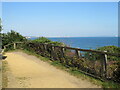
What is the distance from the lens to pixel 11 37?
983 inches

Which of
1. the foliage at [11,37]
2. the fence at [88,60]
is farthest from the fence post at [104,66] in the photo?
the foliage at [11,37]

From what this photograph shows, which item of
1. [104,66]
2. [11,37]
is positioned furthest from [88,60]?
[11,37]

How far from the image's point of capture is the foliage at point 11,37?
24436mm

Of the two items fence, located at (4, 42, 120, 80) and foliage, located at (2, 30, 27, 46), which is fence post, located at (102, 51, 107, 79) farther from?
foliage, located at (2, 30, 27, 46)

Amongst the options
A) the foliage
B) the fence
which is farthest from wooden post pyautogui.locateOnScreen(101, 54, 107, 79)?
the foliage

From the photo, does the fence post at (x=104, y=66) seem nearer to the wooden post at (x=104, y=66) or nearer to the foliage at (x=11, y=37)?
the wooden post at (x=104, y=66)

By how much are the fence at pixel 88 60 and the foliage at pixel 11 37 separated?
510 inches

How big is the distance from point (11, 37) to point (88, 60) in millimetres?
18398

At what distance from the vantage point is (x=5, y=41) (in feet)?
80.1

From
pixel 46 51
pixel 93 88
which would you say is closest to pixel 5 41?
pixel 46 51

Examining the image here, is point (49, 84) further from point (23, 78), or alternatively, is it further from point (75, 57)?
point (75, 57)

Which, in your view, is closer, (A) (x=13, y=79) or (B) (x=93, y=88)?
(B) (x=93, y=88)

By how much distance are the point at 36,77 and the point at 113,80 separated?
297 centimetres

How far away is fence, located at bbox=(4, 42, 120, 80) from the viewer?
6.98 meters
